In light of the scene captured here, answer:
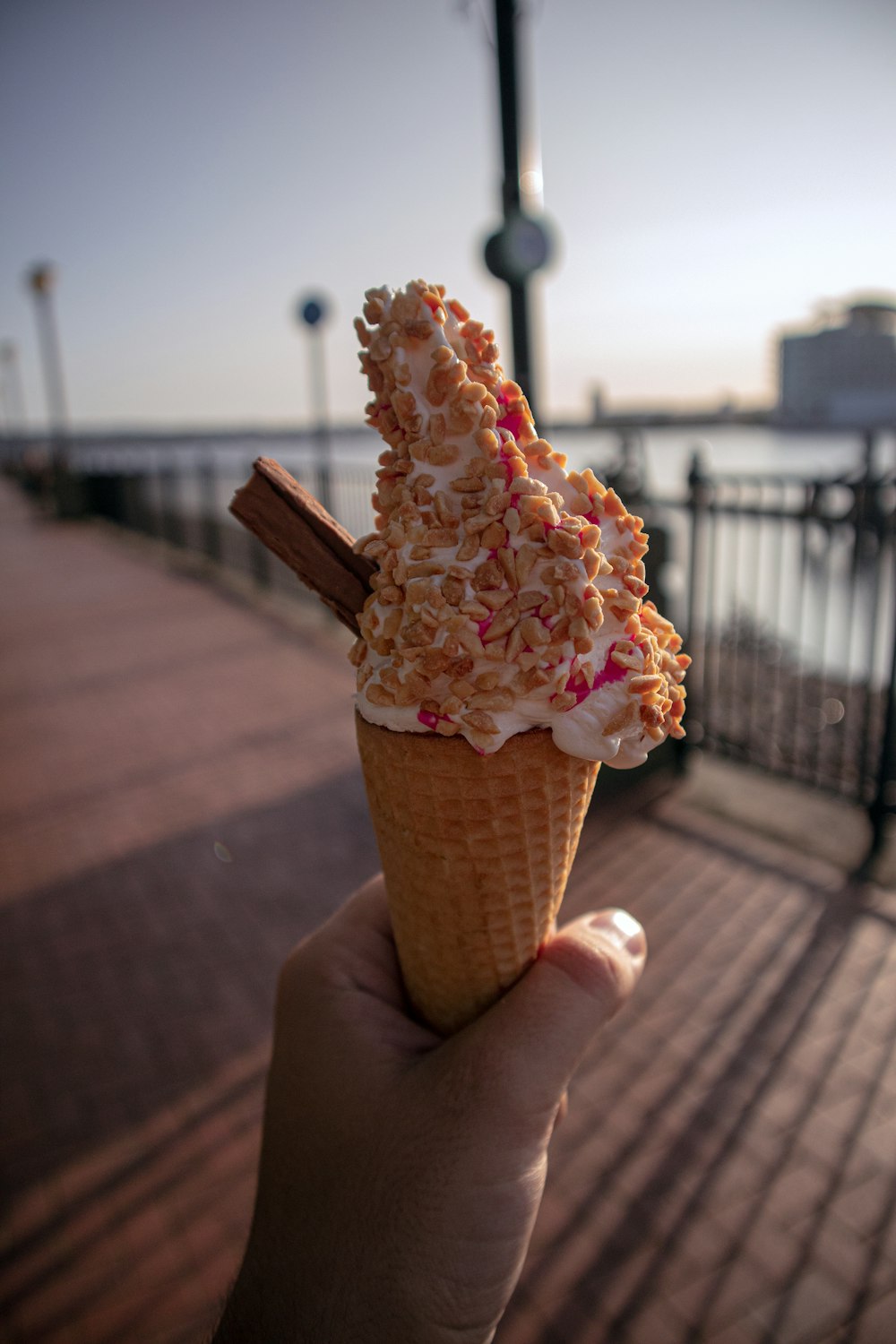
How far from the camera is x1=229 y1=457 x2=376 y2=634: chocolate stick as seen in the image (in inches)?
60.1

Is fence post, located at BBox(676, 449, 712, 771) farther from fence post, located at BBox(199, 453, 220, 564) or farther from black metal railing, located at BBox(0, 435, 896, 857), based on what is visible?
fence post, located at BBox(199, 453, 220, 564)

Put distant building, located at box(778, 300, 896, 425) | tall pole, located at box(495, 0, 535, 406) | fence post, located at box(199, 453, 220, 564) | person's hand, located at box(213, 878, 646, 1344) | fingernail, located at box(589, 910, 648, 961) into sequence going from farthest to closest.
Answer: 1. fence post, located at box(199, 453, 220, 564)
2. tall pole, located at box(495, 0, 535, 406)
3. distant building, located at box(778, 300, 896, 425)
4. fingernail, located at box(589, 910, 648, 961)
5. person's hand, located at box(213, 878, 646, 1344)

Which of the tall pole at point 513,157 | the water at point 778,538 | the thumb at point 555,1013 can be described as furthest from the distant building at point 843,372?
the thumb at point 555,1013

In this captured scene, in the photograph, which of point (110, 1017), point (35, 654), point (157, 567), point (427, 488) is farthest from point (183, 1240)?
point (157, 567)

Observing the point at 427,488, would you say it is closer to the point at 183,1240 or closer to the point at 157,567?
the point at 183,1240

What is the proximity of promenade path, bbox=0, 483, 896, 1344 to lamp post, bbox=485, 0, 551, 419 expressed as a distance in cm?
299

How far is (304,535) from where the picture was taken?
1575 millimetres

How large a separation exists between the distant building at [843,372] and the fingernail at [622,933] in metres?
3.45

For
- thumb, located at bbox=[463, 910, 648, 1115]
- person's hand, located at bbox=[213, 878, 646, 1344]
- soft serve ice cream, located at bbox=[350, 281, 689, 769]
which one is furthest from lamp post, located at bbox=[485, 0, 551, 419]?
person's hand, located at bbox=[213, 878, 646, 1344]

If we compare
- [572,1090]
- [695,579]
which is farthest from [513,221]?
[572,1090]

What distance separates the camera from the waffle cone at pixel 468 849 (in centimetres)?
159

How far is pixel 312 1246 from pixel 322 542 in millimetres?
1262

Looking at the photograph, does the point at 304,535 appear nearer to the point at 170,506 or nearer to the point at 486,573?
the point at 486,573

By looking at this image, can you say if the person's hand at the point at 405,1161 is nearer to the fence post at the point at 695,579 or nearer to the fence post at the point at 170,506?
the fence post at the point at 695,579
